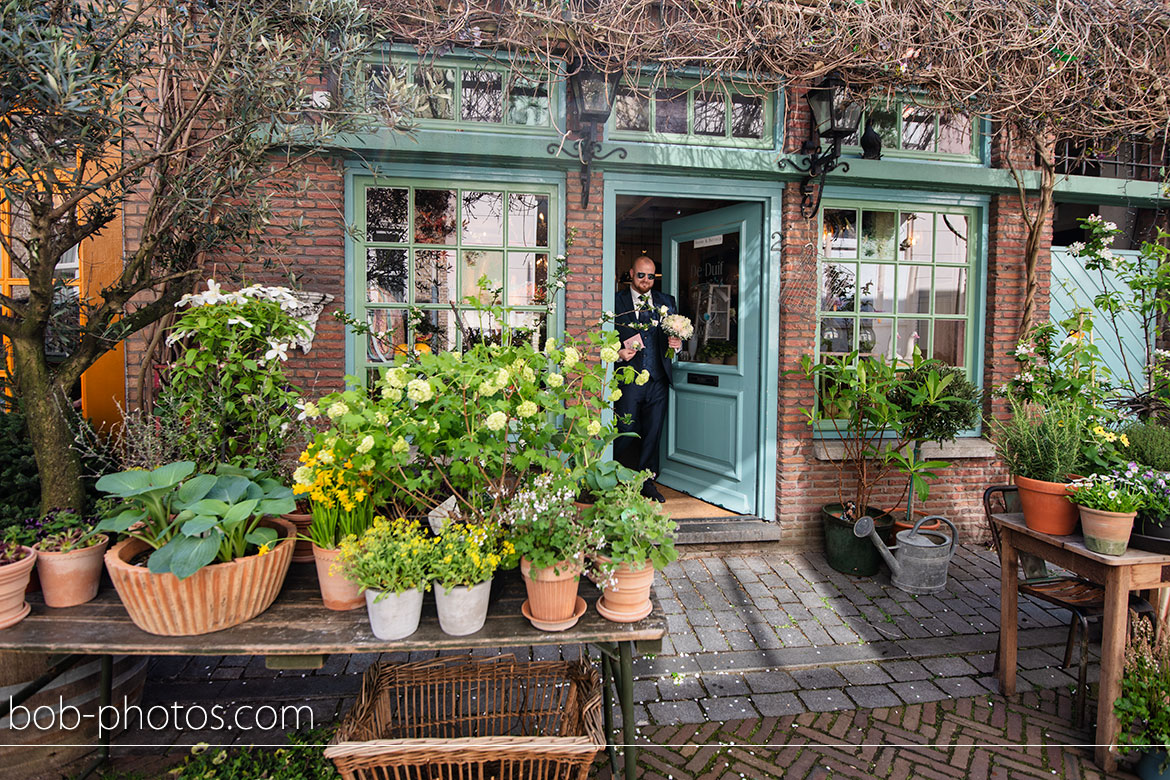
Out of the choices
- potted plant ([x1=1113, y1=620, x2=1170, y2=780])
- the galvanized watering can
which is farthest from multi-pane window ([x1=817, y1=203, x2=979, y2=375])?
potted plant ([x1=1113, y1=620, x2=1170, y2=780])

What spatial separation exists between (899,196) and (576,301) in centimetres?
274

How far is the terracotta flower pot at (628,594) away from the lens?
2.00 m

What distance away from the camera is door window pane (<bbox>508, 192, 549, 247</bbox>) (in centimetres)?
452

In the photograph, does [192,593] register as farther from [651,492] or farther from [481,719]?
[651,492]

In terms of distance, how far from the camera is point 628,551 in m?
1.96

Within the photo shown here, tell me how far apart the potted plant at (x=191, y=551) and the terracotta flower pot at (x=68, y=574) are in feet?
0.62

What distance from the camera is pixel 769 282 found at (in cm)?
479

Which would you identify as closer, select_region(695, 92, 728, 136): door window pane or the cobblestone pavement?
the cobblestone pavement

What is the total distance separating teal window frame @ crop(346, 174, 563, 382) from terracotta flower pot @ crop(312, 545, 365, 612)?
2494 millimetres

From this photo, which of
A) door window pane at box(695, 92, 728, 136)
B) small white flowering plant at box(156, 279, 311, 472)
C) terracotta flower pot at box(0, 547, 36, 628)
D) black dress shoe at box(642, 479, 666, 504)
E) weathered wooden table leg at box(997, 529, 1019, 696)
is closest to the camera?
terracotta flower pot at box(0, 547, 36, 628)

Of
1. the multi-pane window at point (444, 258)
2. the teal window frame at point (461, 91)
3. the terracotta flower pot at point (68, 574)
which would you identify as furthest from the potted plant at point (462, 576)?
the teal window frame at point (461, 91)

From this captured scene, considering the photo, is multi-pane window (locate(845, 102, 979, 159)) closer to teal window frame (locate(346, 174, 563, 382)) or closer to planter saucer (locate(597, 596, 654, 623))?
teal window frame (locate(346, 174, 563, 382))

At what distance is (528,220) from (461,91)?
99cm

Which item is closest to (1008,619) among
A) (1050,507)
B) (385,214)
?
(1050,507)
